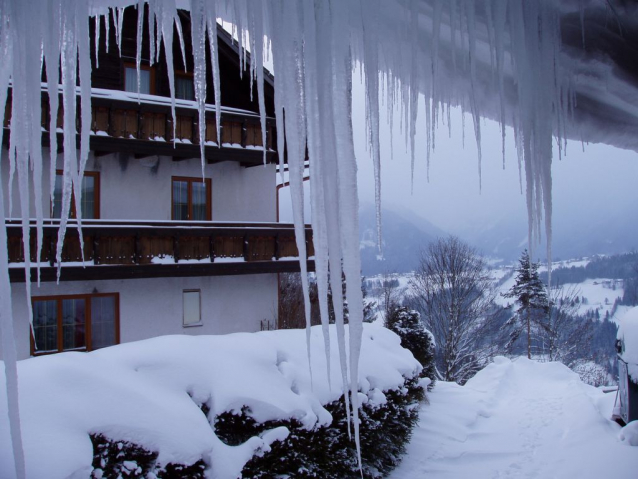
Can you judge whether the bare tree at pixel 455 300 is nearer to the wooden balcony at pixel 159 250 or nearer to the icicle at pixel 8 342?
the wooden balcony at pixel 159 250

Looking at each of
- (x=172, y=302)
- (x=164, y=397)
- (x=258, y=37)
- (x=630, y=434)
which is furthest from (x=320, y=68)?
(x=172, y=302)

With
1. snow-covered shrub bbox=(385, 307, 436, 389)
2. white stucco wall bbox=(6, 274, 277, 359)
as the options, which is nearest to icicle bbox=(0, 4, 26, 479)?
white stucco wall bbox=(6, 274, 277, 359)

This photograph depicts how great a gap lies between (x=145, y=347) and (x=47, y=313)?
25.0ft

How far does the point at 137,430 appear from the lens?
13.9 ft

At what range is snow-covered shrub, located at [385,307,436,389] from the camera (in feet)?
40.7

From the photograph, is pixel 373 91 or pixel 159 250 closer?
pixel 373 91

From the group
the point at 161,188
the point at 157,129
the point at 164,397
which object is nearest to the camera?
the point at 164,397

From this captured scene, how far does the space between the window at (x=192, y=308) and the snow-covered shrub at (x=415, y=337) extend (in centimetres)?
506

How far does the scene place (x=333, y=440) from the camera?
19.2 ft

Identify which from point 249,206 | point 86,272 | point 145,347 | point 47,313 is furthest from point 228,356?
point 249,206

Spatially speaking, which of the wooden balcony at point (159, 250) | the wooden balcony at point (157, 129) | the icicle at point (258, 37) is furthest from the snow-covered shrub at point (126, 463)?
the wooden balcony at point (157, 129)

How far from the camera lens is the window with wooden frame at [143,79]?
1377cm

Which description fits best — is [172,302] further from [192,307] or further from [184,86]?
[184,86]

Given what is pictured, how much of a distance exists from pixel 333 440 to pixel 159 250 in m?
7.51
